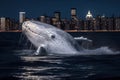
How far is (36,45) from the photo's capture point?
124ft

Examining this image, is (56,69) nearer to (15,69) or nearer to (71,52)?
(15,69)

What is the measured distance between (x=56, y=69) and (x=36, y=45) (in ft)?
31.0

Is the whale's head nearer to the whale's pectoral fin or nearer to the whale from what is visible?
the whale

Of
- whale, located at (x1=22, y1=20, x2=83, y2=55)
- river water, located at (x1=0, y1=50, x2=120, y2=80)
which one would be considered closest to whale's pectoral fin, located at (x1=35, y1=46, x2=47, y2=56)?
whale, located at (x1=22, y1=20, x2=83, y2=55)

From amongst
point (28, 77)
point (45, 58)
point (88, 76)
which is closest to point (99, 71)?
point (88, 76)

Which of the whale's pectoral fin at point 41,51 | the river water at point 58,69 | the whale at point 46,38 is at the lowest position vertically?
the river water at point 58,69

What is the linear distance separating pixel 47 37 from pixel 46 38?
0.15 meters

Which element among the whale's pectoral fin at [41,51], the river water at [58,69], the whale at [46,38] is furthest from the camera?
the whale's pectoral fin at [41,51]

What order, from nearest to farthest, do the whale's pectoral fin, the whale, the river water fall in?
1. the river water
2. the whale
3. the whale's pectoral fin

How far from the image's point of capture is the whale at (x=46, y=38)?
37156 mm

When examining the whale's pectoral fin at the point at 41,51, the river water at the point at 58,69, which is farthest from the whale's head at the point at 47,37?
the river water at the point at 58,69

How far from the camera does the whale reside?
37.2 meters

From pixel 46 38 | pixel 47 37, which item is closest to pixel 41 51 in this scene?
pixel 46 38

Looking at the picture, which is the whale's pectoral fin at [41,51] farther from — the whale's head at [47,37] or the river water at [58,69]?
the river water at [58,69]
